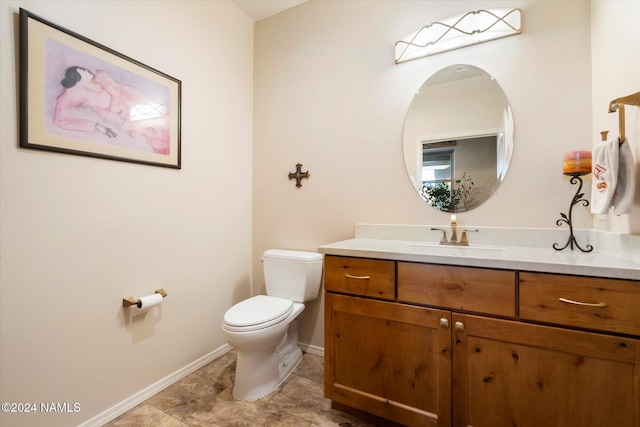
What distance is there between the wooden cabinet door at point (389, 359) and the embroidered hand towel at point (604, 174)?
81 cm

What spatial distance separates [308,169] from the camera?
2.14 m

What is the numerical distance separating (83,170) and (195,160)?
2.17 feet

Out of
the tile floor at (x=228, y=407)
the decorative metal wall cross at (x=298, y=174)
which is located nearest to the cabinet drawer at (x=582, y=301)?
the tile floor at (x=228, y=407)

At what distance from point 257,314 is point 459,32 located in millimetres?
2030

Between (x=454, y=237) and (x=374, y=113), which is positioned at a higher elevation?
(x=374, y=113)

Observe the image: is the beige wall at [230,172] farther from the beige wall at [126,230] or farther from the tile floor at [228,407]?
the tile floor at [228,407]

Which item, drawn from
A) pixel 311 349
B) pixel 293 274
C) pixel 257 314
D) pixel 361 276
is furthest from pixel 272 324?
pixel 311 349

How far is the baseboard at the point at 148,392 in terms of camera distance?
1384 mm

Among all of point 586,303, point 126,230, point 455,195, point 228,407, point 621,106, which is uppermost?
point 621,106

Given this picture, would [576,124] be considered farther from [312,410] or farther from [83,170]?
[83,170]

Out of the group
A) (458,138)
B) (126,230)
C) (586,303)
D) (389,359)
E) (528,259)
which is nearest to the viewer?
(586,303)

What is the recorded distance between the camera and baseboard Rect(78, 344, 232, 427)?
4.54 ft

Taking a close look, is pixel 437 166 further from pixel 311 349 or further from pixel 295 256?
pixel 311 349

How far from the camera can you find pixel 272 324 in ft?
5.08
